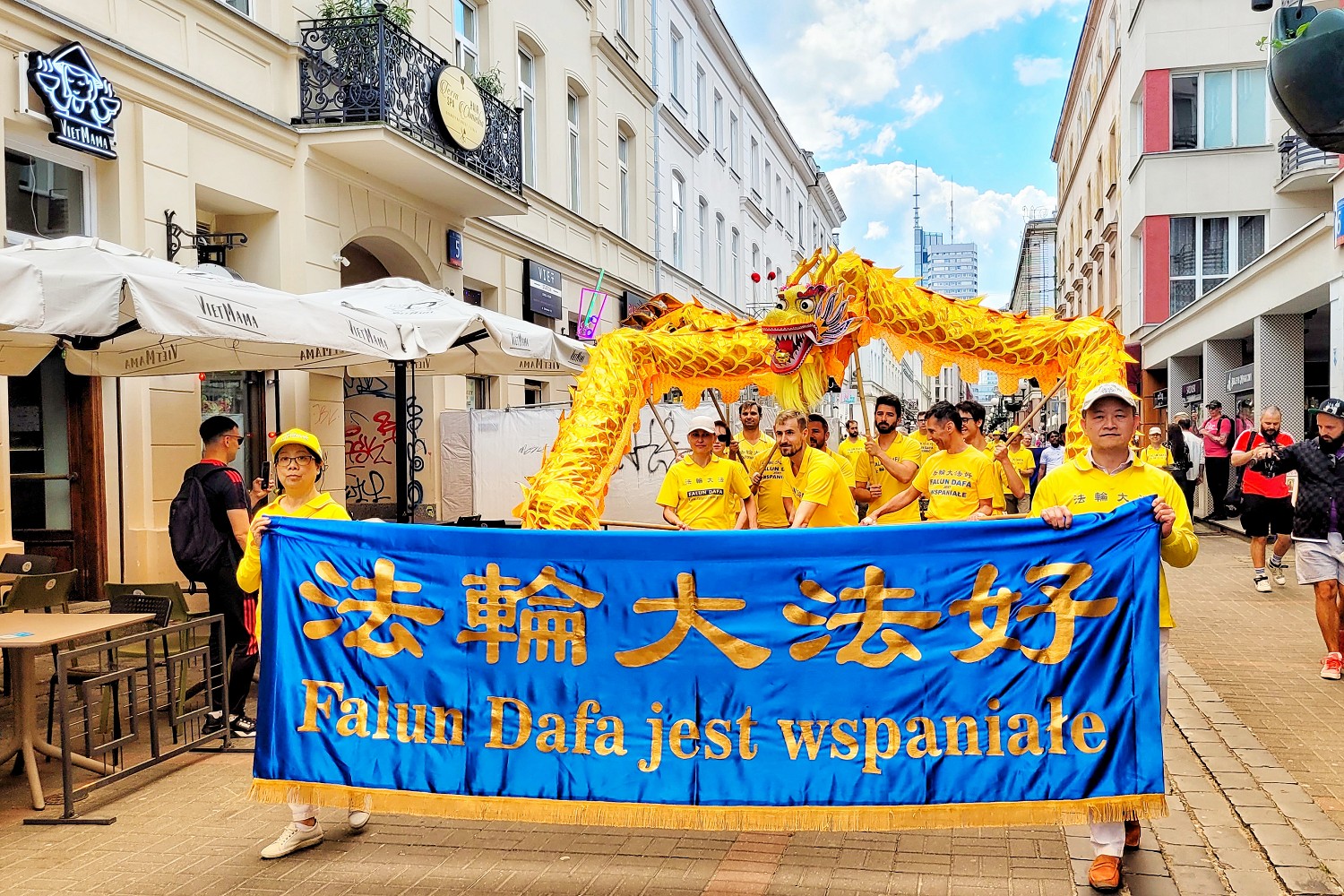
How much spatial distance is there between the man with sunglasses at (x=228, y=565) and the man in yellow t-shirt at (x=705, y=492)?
9.23 feet

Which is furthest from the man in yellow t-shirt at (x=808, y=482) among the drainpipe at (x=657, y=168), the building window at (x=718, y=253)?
the building window at (x=718, y=253)

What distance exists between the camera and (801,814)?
392 cm

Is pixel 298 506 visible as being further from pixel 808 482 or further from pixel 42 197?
pixel 42 197

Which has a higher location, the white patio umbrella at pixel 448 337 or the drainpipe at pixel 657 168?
the drainpipe at pixel 657 168

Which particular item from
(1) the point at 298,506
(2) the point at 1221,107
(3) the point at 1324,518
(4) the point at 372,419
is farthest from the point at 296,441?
(2) the point at 1221,107

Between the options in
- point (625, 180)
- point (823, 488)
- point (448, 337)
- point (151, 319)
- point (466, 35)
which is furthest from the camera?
point (625, 180)

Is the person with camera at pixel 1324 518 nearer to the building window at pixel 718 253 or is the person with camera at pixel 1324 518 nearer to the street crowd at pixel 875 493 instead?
the street crowd at pixel 875 493

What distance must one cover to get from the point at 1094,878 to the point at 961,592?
45.0 inches

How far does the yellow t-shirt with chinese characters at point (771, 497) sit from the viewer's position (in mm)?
8164

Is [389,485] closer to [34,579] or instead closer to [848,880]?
[34,579]

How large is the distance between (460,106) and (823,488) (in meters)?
9.38

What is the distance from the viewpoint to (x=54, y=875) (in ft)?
14.1

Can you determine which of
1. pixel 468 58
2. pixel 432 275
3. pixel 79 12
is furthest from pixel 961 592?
pixel 468 58

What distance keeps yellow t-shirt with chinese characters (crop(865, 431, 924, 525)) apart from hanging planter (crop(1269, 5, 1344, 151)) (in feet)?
15.6
